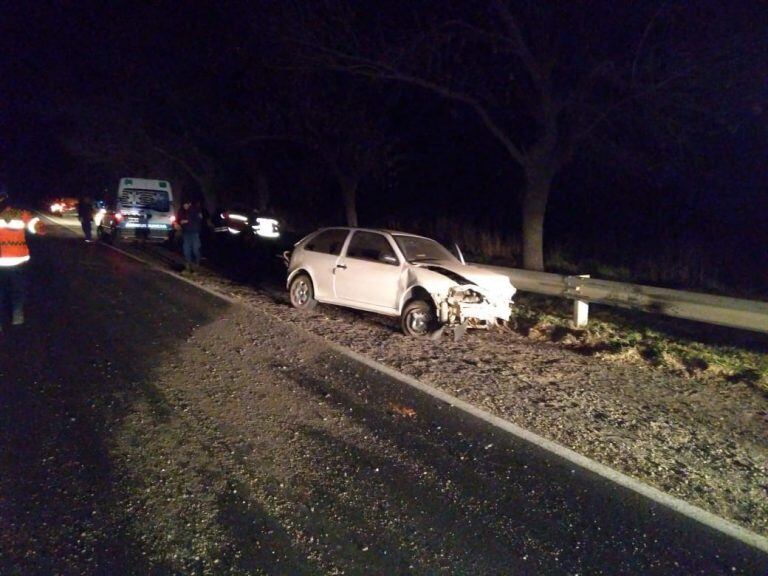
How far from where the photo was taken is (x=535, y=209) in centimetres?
1548

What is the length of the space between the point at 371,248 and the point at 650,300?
4114mm

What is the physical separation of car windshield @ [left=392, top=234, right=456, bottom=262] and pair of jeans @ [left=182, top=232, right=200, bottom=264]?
799 centimetres

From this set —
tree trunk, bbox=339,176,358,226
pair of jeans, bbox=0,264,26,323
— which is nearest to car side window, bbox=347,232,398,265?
pair of jeans, bbox=0,264,26,323

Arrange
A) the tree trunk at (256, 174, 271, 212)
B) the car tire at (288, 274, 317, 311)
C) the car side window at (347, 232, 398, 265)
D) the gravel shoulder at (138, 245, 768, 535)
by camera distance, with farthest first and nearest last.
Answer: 1. the tree trunk at (256, 174, 271, 212)
2. the car tire at (288, 274, 317, 311)
3. the car side window at (347, 232, 398, 265)
4. the gravel shoulder at (138, 245, 768, 535)

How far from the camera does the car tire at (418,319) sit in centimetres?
970

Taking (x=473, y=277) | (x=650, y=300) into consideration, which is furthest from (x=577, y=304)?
(x=473, y=277)

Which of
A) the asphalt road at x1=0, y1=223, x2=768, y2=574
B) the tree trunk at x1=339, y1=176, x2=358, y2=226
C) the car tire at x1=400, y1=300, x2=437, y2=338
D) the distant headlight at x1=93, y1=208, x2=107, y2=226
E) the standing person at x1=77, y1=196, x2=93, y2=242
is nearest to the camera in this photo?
the asphalt road at x1=0, y1=223, x2=768, y2=574

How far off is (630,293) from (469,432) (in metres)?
4.78

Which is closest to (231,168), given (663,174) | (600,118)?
(663,174)

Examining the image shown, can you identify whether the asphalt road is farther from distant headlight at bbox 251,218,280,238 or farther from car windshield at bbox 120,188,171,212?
distant headlight at bbox 251,218,280,238

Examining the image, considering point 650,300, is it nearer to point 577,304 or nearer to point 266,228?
point 577,304

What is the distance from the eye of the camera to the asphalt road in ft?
13.0

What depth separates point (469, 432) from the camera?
6.00 metres

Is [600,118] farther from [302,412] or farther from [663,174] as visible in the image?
[302,412]
